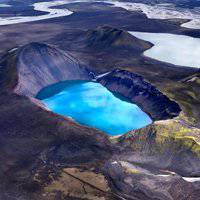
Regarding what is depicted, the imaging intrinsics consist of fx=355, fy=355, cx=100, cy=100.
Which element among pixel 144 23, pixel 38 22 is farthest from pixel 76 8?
pixel 144 23

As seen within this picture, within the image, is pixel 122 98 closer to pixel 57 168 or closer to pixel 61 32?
pixel 57 168

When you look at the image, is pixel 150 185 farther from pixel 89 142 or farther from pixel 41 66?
pixel 41 66

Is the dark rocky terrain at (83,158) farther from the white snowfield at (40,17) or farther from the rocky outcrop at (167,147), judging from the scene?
the white snowfield at (40,17)

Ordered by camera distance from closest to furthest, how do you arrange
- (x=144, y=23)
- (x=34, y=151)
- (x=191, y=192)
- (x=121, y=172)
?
(x=191, y=192), (x=121, y=172), (x=34, y=151), (x=144, y=23)

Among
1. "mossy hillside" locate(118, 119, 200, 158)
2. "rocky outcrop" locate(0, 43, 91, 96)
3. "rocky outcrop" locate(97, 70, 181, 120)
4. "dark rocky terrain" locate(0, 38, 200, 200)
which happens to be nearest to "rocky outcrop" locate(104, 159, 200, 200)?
"dark rocky terrain" locate(0, 38, 200, 200)

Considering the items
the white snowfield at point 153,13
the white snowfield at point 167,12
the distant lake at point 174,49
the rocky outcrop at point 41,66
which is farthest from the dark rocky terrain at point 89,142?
the white snowfield at point 153,13

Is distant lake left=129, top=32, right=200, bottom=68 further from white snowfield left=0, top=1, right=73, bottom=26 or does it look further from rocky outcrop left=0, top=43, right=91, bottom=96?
white snowfield left=0, top=1, right=73, bottom=26

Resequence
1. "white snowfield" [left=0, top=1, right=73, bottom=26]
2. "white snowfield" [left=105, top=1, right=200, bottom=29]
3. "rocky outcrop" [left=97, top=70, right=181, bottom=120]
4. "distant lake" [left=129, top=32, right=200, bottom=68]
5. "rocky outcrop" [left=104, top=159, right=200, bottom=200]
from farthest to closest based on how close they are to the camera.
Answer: "white snowfield" [left=0, top=1, right=73, bottom=26] → "white snowfield" [left=105, top=1, right=200, bottom=29] → "distant lake" [left=129, top=32, right=200, bottom=68] → "rocky outcrop" [left=97, top=70, right=181, bottom=120] → "rocky outcrop" [left=104, top=159, right=200, bottom=200]
